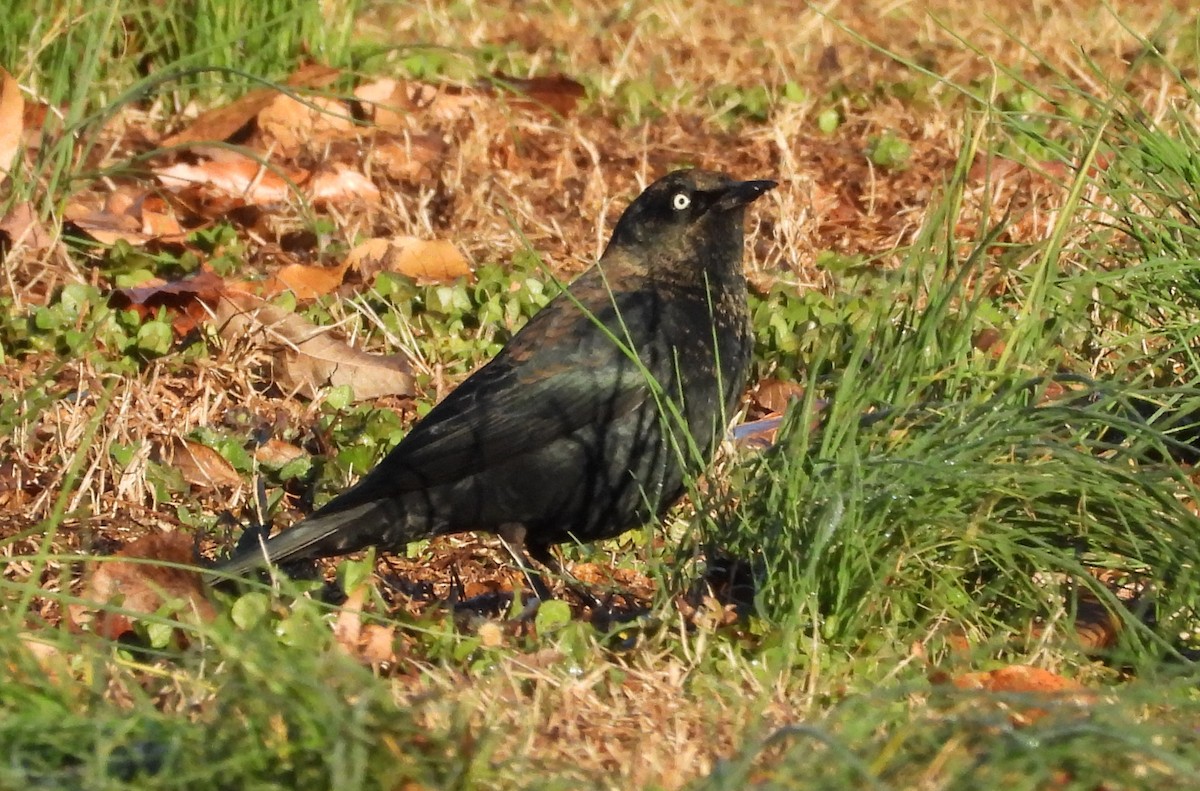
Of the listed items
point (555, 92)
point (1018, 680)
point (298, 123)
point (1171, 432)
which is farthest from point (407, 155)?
point (1018, 680)

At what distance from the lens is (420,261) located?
6.38 m

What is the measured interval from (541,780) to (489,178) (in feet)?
13.8

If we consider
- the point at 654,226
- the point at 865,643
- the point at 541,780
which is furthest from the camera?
the point at 654,226

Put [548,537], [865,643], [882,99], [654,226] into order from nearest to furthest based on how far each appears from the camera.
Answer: [865,643] → [548,537] → [654,226] → [882,99]

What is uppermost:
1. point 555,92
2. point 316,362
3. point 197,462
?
point 555,92

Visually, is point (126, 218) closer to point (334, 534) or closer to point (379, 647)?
point (334, 534)

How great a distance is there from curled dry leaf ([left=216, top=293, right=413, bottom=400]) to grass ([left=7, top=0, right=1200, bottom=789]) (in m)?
0.06

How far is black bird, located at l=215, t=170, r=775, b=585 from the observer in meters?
4.76

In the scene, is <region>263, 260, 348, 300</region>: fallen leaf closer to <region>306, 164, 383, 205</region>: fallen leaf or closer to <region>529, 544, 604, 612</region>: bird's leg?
<region>306, 164, 383, 205</region>: fallen leaf

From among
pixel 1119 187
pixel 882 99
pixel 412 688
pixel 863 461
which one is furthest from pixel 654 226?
pixel 882 99

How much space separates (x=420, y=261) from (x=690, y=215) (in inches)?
50.8

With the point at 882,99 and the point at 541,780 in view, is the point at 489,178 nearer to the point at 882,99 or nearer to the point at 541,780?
the point at 882,99

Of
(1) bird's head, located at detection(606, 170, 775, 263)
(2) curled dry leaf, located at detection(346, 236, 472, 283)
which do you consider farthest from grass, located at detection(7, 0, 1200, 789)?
(1) bird's head, located at detection(606, 170, 775, 263)

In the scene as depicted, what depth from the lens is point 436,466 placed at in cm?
483
